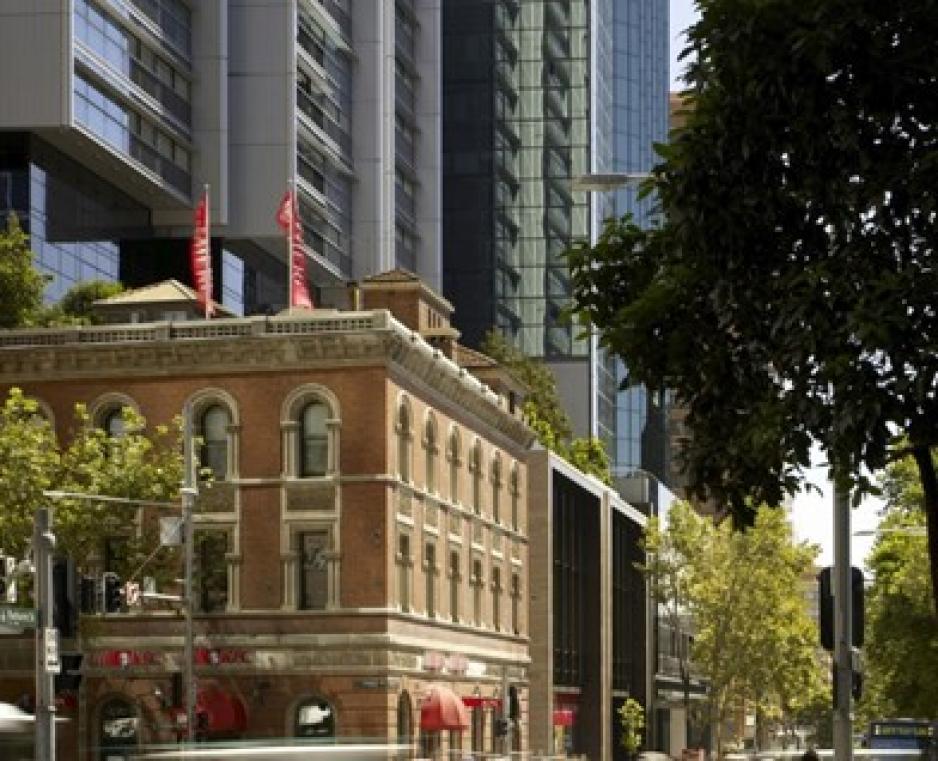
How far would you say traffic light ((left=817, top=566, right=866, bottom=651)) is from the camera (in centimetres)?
3086

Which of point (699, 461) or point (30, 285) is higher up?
point (30, 285)

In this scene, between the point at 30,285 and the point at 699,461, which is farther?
the point at 30,285

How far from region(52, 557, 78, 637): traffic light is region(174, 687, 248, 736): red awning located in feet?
99.9

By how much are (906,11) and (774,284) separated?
2.79 metres

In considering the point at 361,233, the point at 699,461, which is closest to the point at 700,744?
the point at 361,233

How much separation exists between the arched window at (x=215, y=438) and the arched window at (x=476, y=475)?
1237 cm

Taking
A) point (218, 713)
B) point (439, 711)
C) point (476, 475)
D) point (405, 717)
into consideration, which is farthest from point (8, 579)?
point (476, 475)

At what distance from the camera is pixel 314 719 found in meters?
71.1

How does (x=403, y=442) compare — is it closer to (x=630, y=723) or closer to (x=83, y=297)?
(x=83, y=297)

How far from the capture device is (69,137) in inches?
3612

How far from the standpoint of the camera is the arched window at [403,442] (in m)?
72.8

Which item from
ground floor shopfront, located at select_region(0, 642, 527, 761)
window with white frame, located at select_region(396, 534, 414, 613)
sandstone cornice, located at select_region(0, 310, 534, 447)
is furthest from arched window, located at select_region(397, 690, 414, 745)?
sandstone cornice, located at select_region(0, 310, 534, 447)

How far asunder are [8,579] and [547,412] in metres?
80.9

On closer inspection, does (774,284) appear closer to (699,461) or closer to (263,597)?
(699,461)
